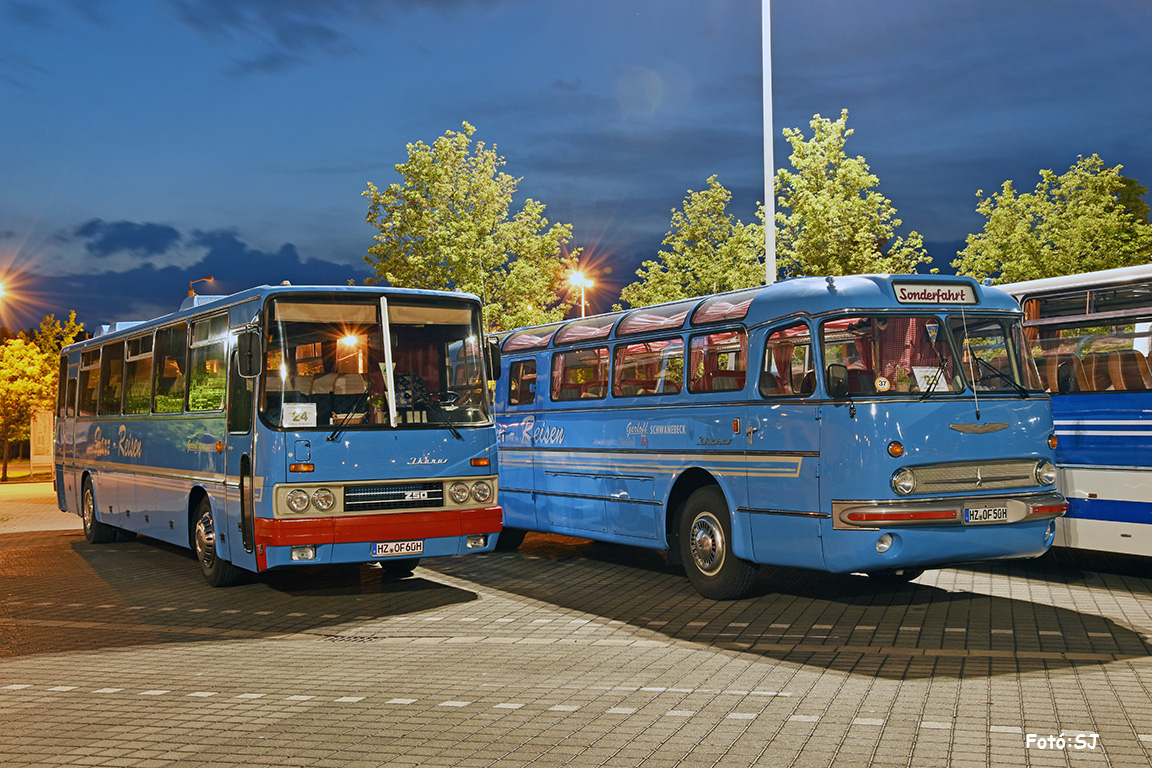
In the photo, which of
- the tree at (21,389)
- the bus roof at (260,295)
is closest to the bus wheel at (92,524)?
the bus roof at (260,295)

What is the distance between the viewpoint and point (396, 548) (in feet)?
36.4

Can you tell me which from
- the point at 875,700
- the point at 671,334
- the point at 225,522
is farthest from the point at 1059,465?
the point at 225,522

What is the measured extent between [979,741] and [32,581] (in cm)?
1195

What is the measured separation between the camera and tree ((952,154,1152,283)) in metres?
38.1

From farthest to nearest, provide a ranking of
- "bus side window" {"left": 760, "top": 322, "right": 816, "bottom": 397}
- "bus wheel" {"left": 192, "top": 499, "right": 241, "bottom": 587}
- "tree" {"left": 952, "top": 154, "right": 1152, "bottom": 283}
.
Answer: "tree" {"left": 952, "top": 154, "right": 1152, "bottom": 283}
"bus wheel" {"left": 192, "top": 499, "right": 241, "bottom": 587}
"bus side window" {"left": 760, "top": 322, "right": 816, "bottom": 397}

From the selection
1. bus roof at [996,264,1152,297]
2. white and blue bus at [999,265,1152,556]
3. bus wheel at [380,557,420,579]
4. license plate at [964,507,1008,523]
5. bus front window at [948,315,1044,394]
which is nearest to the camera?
license plate at [964,507,1008,523]

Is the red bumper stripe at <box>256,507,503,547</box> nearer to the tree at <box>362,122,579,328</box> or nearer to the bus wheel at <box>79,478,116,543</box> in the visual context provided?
the bus wheel at <box>79,478,116,543</box>

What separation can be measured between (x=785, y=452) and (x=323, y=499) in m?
4.32

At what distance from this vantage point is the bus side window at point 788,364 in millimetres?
10172

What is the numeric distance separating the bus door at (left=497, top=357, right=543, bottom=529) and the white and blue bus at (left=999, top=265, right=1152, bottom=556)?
6.31 metres

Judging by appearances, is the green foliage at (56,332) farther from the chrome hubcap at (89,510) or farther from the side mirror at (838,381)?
the side mirror at (838,381)

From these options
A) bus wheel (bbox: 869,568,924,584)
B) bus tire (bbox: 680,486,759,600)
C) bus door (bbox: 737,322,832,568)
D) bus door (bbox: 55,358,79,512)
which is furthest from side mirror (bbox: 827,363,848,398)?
bus door (bbox: 55,358,79,512)

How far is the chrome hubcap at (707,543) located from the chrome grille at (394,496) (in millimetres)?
2571

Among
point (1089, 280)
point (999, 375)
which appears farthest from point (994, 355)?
point (1089, 280)
